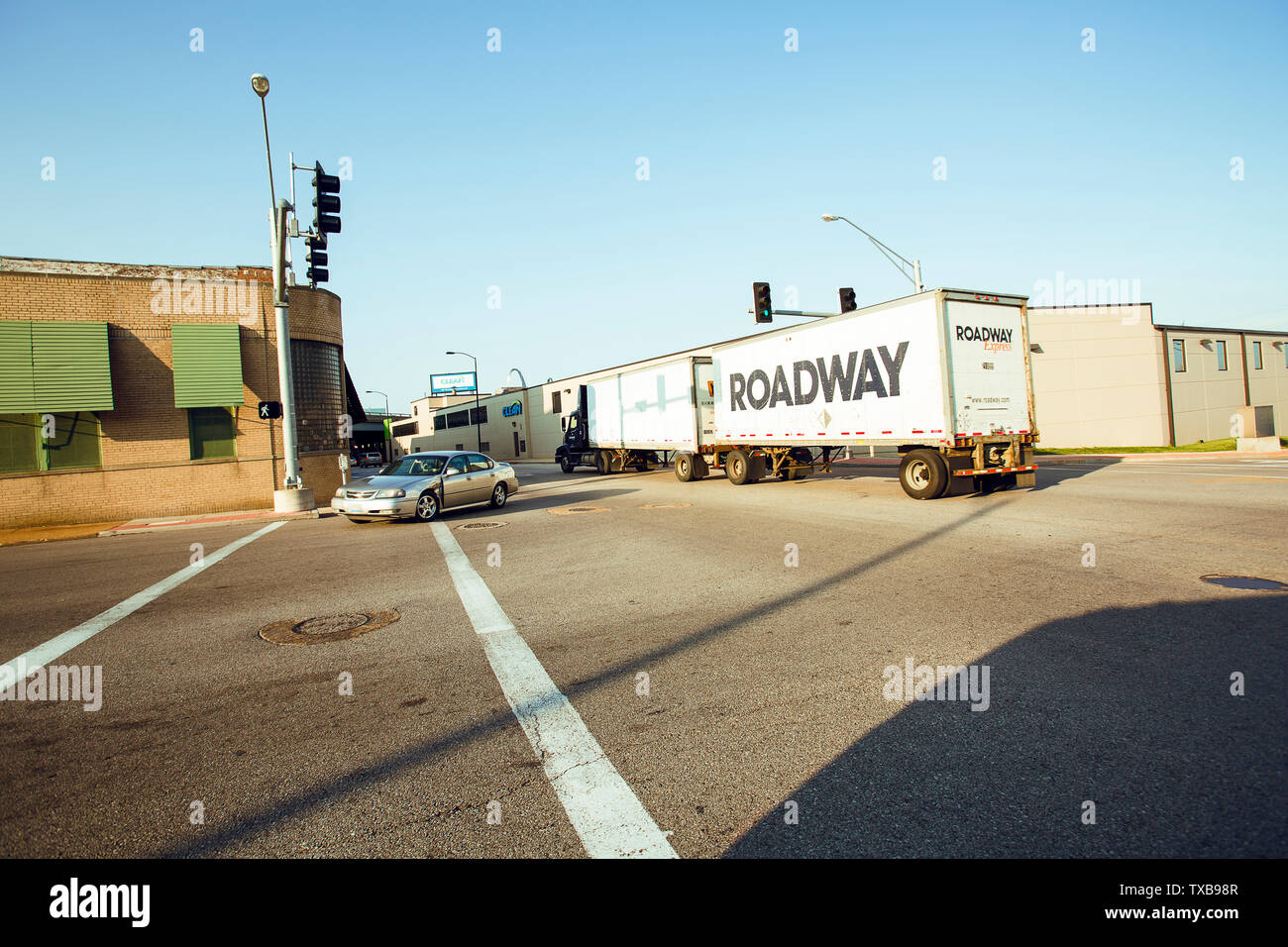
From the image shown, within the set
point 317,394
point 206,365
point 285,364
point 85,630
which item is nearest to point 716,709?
point 85,630

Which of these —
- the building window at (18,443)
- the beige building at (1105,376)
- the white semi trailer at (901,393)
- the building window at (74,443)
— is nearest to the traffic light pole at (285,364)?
the building window at (74,443)

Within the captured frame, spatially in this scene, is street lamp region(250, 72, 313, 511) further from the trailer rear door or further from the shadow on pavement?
the shadow on pavement

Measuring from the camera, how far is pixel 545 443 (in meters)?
58.8

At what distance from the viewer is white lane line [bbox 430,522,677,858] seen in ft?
9.70

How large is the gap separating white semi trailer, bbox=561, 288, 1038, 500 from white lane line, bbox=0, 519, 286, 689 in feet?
42.8

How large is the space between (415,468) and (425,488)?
909 mm

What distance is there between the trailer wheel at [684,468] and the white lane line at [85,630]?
15.5 metres

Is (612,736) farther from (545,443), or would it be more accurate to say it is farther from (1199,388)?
(545,443)

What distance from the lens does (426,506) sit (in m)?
15.7

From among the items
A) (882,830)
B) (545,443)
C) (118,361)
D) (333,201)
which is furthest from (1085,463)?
(545,443)

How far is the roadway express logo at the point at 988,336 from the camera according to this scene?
580 inches

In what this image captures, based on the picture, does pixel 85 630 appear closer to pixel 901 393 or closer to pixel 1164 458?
pixel 901 393

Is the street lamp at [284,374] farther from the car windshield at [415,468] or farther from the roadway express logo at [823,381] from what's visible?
the roadway express logo at [823,381]
